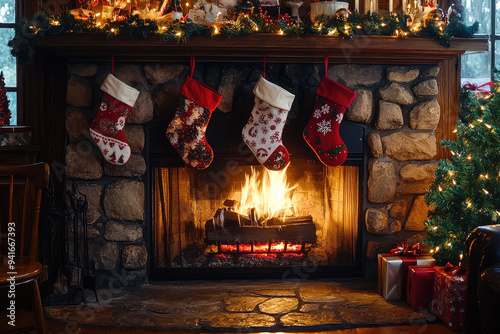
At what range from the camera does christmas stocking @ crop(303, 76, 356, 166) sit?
8.70 feet

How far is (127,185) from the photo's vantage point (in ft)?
9.07

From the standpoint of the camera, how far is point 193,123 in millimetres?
2656

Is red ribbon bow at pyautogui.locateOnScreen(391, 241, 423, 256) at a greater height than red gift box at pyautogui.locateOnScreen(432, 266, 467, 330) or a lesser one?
greater

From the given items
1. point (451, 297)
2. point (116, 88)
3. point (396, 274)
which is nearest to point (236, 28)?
point (116, 88)

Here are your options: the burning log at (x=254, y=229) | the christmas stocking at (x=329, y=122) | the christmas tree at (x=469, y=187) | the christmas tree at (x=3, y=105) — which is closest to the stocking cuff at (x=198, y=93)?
the christmas stocking at (x=329, y=122)

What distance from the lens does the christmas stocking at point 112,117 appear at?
259cm

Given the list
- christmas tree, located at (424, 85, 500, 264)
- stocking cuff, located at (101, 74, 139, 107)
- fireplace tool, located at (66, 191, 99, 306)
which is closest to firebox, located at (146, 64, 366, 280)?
stocking cuff, located at (101, 74, 139, 107)

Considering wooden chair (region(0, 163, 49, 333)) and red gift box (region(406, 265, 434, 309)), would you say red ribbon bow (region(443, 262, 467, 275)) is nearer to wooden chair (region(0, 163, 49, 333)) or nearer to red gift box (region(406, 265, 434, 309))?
red gift box (region(406, 265, 434, 309))

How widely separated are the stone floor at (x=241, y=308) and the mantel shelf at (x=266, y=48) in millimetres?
1273

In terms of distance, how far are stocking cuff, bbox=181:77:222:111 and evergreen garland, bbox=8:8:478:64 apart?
0.23 metres

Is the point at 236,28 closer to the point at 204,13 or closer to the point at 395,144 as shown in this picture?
the point at 204,13

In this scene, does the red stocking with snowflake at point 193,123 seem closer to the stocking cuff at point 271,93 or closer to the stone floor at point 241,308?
the stocking cuff at point 271,93

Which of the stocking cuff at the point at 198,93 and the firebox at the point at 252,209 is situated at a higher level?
the stocking cuff at the point at 198,93

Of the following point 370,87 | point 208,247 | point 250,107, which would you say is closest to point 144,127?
point 250,107
